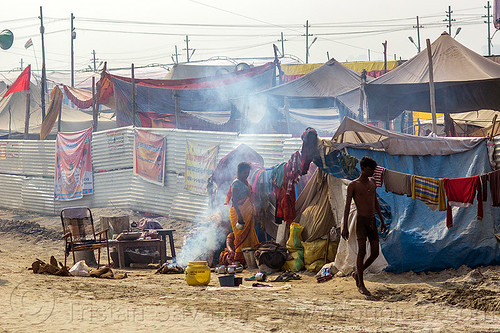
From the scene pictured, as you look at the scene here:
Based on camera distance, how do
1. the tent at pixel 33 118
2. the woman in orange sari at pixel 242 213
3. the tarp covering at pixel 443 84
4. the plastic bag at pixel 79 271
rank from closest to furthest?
the plastic bag at pixel 79 271, the woman in orange sari at pixel 242 213, the tarp covering at pixel 443 84, the tent at pixel 33 118

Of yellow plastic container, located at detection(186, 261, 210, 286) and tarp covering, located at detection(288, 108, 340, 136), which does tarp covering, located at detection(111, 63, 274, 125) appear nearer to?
tarp covering, located at detection(288, 108, 340, 136)

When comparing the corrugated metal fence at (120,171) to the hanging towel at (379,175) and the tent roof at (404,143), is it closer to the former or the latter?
the tent roof at (404,143)

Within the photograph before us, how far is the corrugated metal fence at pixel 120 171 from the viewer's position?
1530 cm

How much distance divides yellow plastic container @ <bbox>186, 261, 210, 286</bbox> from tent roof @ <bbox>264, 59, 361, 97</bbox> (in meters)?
13.4

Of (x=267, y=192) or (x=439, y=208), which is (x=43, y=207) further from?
(x=439, y=208)

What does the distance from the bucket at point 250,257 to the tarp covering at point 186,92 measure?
34.6 ft

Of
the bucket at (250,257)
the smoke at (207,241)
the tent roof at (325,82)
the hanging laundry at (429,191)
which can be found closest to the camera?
the hanging laundry at (429,191)

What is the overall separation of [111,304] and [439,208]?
471cm

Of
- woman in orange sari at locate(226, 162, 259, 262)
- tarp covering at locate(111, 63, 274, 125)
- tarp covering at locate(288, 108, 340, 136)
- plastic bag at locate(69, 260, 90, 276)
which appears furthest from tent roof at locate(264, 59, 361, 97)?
plastic bag at locate(69, 260, 90, 276)

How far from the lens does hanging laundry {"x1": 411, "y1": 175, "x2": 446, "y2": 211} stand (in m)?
9.30

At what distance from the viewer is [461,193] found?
9.21 m

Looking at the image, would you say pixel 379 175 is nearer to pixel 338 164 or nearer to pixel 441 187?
pixel 338 164

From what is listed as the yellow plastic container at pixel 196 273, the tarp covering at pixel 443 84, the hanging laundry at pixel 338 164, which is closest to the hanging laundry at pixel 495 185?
the hanging laundry at pixel 338 164

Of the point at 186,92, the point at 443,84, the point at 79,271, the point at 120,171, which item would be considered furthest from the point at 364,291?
the point at 186,92
